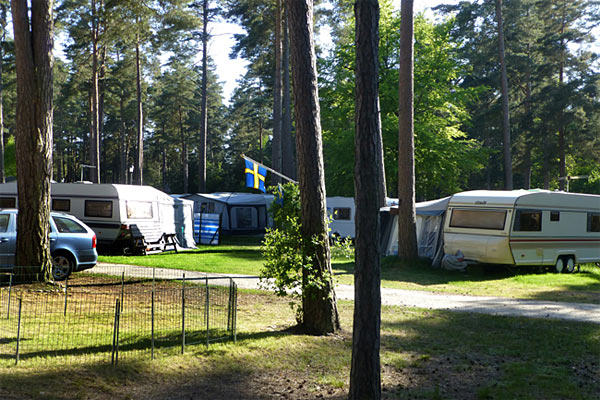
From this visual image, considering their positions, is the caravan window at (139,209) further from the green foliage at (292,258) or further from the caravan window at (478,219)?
the green foliage at (292,258)

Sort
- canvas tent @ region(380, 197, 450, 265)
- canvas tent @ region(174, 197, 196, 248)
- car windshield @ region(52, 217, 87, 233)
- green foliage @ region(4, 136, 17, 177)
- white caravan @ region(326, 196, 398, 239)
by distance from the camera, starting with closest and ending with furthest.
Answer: car windshield @ region(52, 217, 87, 233) → canvas tent @ region(380, 197, 450, 265) → canvas tent @ region(174, 197, 196, 248) → white caravan @ region(326, 196, 398, 239) → green foliage @ region(4, 136, 17, 177)

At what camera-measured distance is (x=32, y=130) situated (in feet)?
30.5

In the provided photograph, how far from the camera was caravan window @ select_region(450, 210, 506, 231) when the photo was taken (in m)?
14.6

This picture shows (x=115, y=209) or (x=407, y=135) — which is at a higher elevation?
(x=407, y=135)

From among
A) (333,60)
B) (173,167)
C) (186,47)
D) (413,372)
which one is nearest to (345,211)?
(333,60)

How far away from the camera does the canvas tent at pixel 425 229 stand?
1631 centimetres

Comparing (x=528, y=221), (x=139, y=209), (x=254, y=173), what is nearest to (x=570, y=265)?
(x=528, y=221)

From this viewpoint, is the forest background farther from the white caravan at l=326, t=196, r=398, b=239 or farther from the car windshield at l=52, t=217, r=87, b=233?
the car windshield at l=52, t=217, r=87, b=233

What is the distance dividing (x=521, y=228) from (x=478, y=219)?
114 centimetres

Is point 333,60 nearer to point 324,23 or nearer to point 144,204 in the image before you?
point 324,23

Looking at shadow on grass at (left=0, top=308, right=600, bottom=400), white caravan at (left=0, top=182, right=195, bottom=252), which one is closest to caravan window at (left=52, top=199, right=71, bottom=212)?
white caravan at (left=0, top=182, right=195, bottom=252)

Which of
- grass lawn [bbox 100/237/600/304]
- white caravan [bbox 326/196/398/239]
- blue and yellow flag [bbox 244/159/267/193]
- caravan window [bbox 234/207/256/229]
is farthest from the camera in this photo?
caravan window [bbox 234/207/256/229]

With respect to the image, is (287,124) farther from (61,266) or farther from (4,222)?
(4,222)

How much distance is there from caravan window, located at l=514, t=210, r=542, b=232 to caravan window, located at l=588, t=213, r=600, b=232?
262 cm
